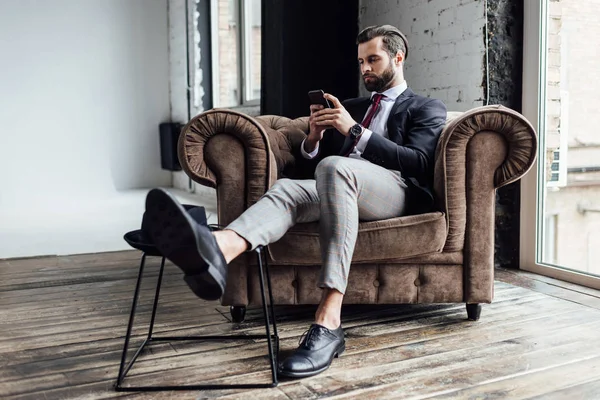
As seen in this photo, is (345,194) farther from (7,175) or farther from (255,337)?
(7,175)

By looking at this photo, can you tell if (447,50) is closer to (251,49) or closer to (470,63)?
(470,63)

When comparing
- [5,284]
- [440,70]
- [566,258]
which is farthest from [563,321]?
Answer: [5,284]

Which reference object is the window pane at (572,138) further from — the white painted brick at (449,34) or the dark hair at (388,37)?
the dark hair at (388,37)

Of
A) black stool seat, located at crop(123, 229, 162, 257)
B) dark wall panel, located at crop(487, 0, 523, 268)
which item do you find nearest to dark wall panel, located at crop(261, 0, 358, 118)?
dark wall panel, located at crop(487, 0, 523, 268)

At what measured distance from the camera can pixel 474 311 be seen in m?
2.32

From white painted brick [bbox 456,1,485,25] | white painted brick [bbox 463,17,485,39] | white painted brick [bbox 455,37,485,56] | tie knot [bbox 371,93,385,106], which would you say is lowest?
tie knot [bbox 371,93,385,106]

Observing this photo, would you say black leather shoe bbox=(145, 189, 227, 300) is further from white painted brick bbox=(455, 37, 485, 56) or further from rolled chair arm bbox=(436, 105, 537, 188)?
white painted brick bbox=(455, 37, 485, 56)

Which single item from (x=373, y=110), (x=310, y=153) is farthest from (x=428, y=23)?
(x=310, y=153)

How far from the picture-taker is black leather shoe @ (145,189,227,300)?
1499 mm

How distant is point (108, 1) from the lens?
6664mm

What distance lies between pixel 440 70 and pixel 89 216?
3.33m

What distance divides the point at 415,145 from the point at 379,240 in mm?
380

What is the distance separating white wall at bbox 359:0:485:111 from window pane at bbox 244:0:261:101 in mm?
2201

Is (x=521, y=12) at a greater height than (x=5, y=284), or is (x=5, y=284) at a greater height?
(x=521, y=12)
